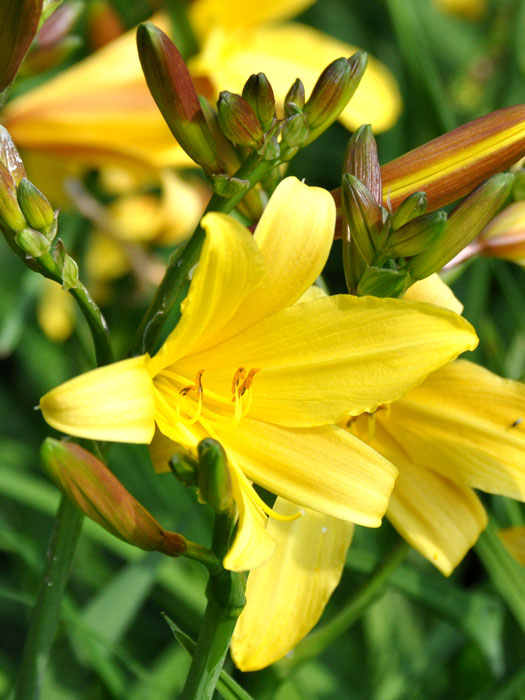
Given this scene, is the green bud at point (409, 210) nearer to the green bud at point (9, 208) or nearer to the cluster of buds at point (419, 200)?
the cluster of buds at point (419, 200)

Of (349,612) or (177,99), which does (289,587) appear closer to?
(349,612)

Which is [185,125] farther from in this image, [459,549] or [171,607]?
[171,607]

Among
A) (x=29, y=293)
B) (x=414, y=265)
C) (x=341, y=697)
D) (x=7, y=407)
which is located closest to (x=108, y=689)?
(x=341, y=697)

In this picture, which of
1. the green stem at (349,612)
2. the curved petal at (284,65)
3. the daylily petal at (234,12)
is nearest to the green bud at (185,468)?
the green stem at (349,612)

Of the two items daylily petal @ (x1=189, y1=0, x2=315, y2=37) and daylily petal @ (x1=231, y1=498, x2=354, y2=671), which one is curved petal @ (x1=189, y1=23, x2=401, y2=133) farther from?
daylily petal @ (x1=231, y1=498, x2=354, y2=671)

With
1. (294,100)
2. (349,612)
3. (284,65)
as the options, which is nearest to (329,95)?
(294,100)

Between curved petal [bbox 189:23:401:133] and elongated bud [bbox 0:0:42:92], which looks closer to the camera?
elongated bud [bbox 0:0:42:92]

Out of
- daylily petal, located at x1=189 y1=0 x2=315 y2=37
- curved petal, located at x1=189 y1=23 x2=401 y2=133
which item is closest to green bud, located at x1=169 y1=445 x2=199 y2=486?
curved petal, located at x1=189 y1=23 x2=401 y2=133

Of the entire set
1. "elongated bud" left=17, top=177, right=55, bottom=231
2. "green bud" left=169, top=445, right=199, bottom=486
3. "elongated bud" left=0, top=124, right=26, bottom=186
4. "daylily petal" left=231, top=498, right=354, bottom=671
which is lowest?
"daylily petal" left=231, top=498, right=354, bottom=671
